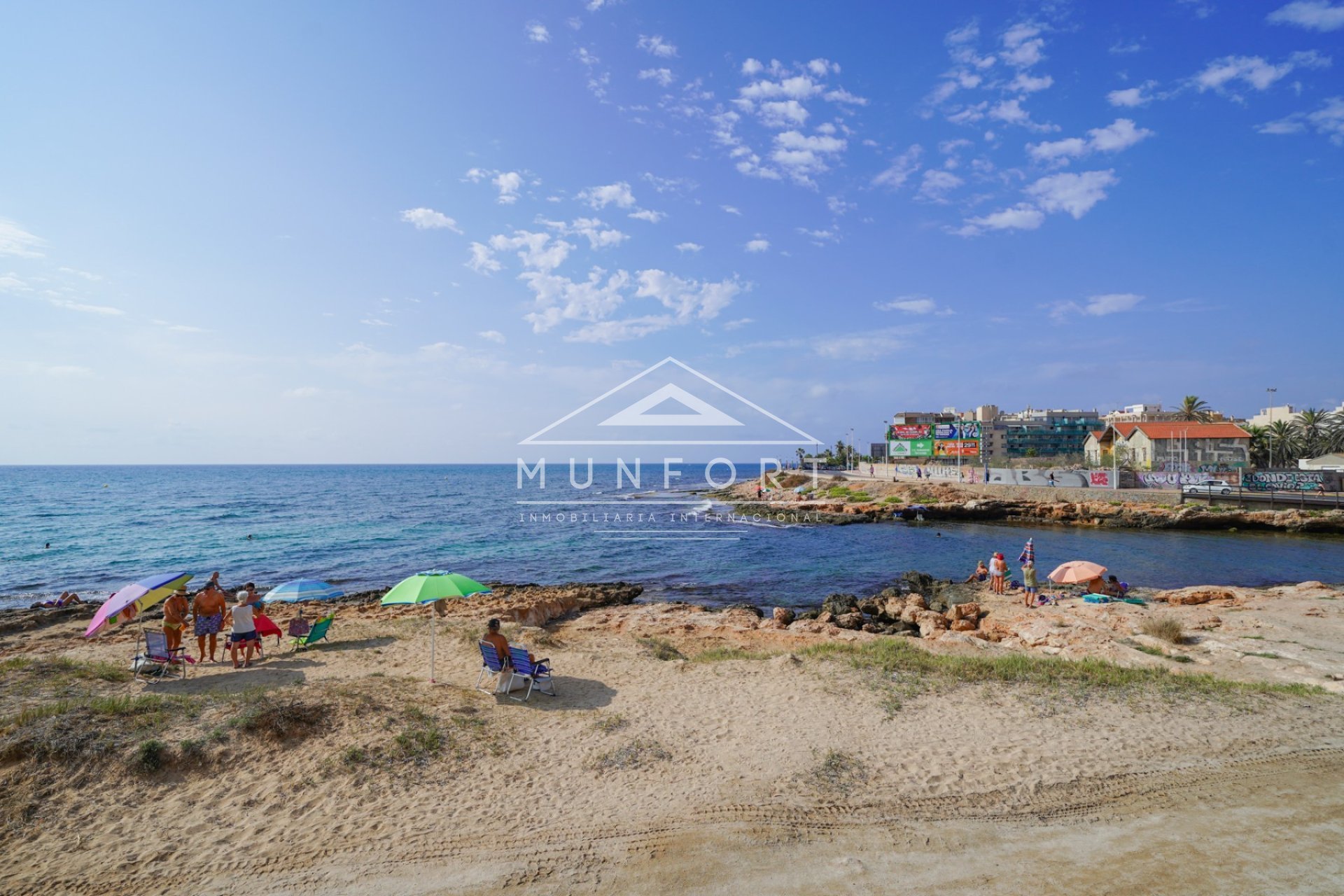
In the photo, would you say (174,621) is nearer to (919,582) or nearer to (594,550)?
(919,582)

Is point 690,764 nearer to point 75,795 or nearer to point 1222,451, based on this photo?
point 75,795

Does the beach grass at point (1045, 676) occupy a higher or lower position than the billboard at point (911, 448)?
lower

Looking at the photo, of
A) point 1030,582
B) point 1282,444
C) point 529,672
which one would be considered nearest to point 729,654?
point 529,672

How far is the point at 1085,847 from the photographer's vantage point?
18.2ft

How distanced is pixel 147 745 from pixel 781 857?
712 cm

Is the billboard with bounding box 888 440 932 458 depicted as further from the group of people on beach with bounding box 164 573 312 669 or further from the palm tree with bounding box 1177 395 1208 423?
the group of people on beach with bounding box 164 573 312 669

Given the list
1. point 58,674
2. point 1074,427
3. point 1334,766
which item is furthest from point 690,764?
point 1074,427

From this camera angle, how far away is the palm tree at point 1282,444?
61.8 metres

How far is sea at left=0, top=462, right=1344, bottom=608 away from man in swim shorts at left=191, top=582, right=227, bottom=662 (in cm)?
1210

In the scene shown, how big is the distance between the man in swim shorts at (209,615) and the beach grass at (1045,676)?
11757mm

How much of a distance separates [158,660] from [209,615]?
1.11 metres

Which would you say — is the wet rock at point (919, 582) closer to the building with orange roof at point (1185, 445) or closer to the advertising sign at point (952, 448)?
the building with orange roof at point (1185, 445)

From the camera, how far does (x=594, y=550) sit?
109 feet

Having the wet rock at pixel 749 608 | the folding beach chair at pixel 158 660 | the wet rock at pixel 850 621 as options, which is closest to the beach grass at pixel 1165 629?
the wet rock at pixel 850 621
